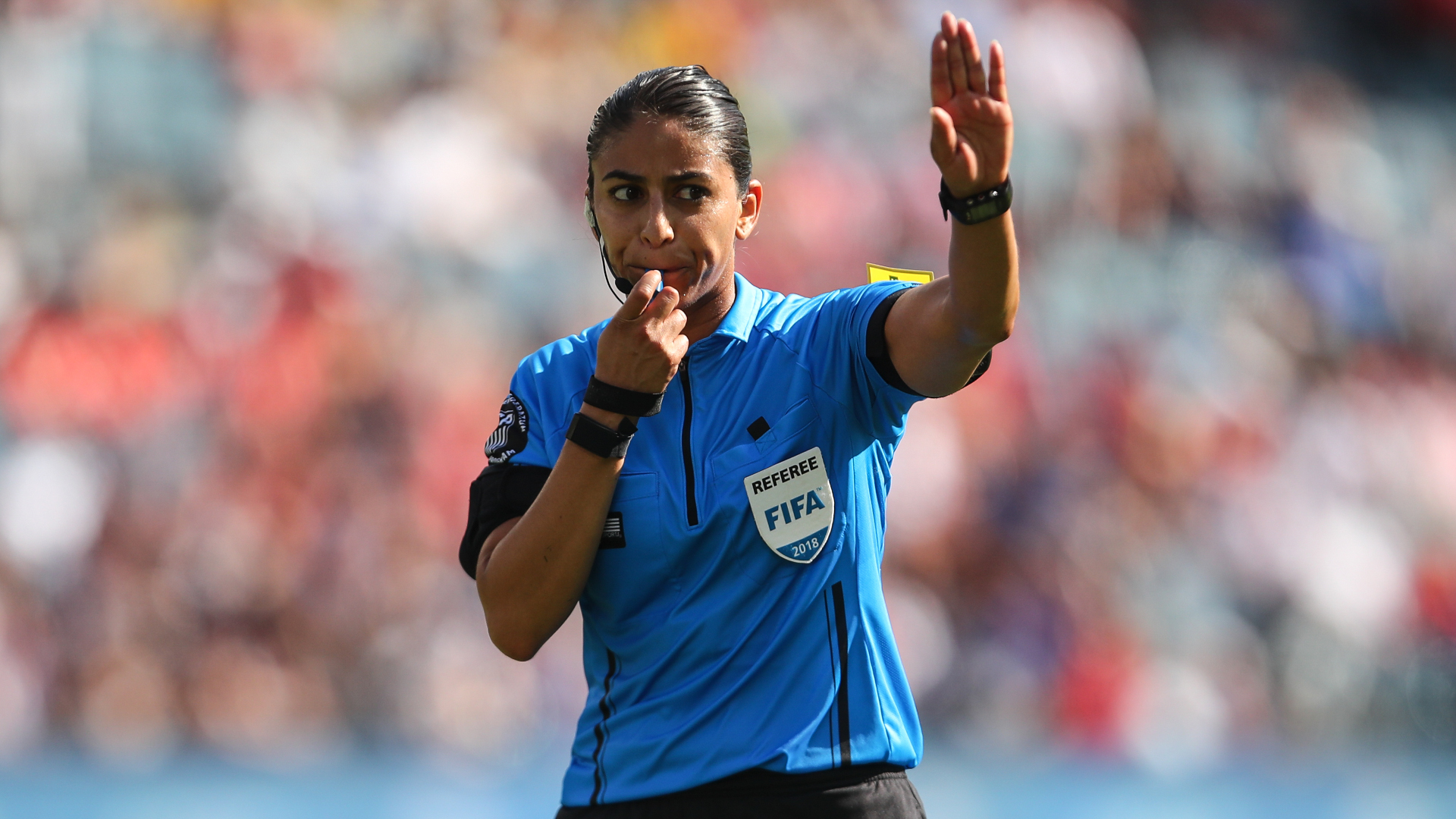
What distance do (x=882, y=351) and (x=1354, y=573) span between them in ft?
25.4

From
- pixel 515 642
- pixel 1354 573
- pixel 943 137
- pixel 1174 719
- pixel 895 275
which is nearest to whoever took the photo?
pixel 943 137

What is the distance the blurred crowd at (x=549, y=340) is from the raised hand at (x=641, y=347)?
4774mm

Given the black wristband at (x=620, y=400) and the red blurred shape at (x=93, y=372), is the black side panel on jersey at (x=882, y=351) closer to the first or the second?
the black wristband at (x=620, y=400)

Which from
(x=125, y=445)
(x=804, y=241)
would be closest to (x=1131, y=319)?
(x=804, y=241)

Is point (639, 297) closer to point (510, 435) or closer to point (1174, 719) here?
point (510, 435)

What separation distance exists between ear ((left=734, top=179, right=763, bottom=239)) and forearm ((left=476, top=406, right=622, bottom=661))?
500mm

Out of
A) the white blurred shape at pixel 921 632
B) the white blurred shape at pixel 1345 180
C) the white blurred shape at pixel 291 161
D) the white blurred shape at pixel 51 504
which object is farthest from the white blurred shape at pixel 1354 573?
the white blurred shape at pixel 51 504

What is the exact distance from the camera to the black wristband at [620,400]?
2025 mm

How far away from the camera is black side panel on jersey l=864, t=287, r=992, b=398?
2.08 m

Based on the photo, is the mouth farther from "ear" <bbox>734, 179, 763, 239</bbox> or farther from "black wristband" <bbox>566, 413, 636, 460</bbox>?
"black wristband" <bbox>566, 413, 636, 460</bbox>

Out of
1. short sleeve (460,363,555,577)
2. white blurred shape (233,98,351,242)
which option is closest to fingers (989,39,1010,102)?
short sleeve (460,363,555,577)

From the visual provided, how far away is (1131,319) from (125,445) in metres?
5.80

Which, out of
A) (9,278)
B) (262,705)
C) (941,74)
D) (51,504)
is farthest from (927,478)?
(941,74)

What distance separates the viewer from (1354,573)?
886cm
